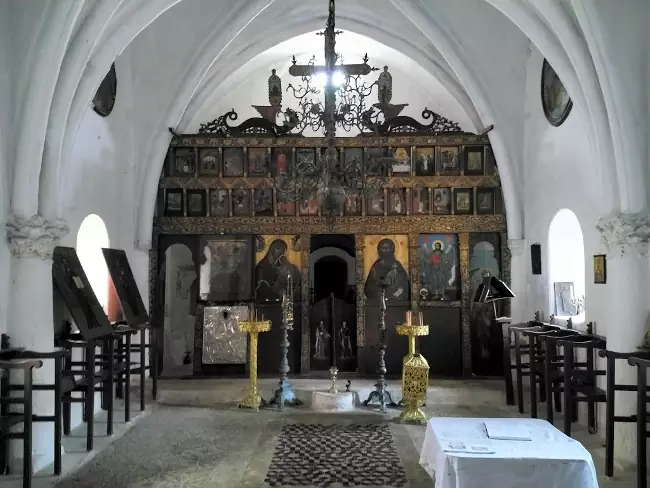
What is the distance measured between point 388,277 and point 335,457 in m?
5.56

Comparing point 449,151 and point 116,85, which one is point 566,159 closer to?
point 449,151

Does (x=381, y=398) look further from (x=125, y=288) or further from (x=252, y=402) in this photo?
(x=125, y=288)

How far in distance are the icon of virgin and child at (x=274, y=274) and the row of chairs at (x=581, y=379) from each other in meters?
Answer: 4.23

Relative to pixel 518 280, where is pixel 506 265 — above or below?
above

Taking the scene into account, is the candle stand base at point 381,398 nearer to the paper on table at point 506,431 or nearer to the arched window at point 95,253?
the paper on table at point 506,431

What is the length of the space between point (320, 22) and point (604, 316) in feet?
23.0

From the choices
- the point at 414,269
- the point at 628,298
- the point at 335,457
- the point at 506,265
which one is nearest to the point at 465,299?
the point at 506,265

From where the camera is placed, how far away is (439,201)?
1155 centimetres

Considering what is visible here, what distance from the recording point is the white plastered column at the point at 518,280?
427 inches

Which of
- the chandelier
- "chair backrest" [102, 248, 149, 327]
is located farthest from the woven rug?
"chair backrest" [102, 248, 149, 327]

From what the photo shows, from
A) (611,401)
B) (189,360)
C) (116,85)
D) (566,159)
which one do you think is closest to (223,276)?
(189,360)

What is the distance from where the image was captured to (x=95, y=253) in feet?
Result: 32.0

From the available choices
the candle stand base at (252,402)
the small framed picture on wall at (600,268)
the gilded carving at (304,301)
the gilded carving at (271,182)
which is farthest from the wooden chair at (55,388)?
the small framed picture on wall at (600,268)

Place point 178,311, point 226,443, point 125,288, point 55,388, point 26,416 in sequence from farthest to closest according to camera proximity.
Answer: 1. point 178,311
2. point 125,288
3. point 226,443
4. point 55,388
5. point 26,416
